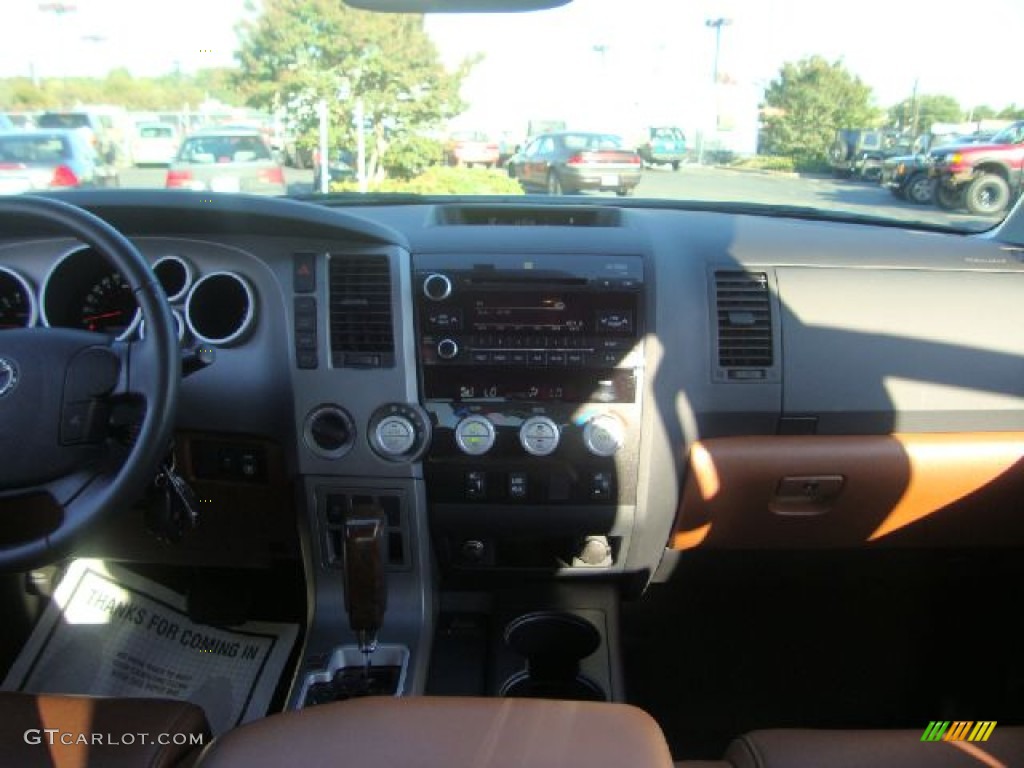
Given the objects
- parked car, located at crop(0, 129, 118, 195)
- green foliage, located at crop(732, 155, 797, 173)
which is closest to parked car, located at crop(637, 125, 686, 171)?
green foliage, located at crop(732, 155, 797, 173)

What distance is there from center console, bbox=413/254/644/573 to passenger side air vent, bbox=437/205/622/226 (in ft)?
0.94

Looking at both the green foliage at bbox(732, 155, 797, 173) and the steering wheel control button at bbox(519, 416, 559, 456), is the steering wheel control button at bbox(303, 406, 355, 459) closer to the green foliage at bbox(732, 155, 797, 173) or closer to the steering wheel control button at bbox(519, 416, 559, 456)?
the steering wheel control button at bbox(519, 416, 559, 456)

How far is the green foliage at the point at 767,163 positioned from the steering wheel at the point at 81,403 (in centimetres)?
222

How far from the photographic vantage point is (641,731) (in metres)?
1.51

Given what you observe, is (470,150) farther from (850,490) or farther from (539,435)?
(850,490)

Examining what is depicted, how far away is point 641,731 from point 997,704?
2028 millimetres

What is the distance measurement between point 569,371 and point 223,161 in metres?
3.76

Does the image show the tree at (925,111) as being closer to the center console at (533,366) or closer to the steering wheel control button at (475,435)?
the center console at (533,366)

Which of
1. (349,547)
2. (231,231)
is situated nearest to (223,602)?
(349,547)

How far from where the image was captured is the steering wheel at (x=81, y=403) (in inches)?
68.4

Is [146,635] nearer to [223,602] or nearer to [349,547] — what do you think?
[223,602]

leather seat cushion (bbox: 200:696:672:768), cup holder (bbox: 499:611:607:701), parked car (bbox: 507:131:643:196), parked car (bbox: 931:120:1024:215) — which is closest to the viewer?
leather seat cushion (bbox: 200:696:672:768)

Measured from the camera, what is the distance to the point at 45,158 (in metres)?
7.03

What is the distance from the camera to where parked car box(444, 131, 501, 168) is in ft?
12.1
